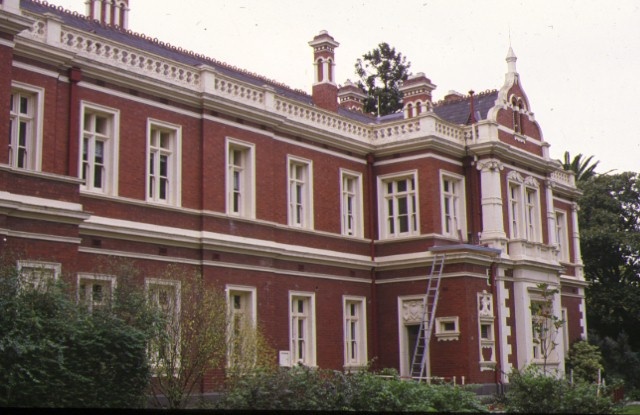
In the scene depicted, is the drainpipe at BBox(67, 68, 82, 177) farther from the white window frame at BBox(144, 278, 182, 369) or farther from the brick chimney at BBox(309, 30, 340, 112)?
the brick chimney at BBox(309, 30, 340, 112)

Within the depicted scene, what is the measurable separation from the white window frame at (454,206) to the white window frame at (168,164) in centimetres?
889

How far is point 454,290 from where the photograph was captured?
85.1 ft

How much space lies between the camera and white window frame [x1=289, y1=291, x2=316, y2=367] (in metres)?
24.0

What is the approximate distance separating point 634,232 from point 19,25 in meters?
28.3

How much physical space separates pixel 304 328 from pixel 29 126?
941 cm

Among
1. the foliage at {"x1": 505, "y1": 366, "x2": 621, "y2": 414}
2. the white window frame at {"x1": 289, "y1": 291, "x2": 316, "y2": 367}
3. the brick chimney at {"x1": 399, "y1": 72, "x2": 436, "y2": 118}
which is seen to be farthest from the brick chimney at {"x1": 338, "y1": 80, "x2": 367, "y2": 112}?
the foliage at {"x1": 505, "y1": 366, "x2": 621, "y2": 414}

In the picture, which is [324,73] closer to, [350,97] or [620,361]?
[350,97]

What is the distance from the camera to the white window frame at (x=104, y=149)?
19.4m

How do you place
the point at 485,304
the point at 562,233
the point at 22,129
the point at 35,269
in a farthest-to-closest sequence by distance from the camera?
the point at 562,233 < the point at 485,304 < the point at 22,129 < the point at 35,269

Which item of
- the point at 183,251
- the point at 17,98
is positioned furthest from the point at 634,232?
the point at 17,98

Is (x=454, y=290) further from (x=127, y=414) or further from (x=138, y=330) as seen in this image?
(x=127, y=414)

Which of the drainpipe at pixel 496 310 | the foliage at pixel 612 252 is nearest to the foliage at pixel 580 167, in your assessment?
the foliage at pixel 612 252

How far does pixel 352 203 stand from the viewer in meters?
27.1

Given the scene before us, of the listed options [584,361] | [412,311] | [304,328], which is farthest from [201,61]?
[584,361]
